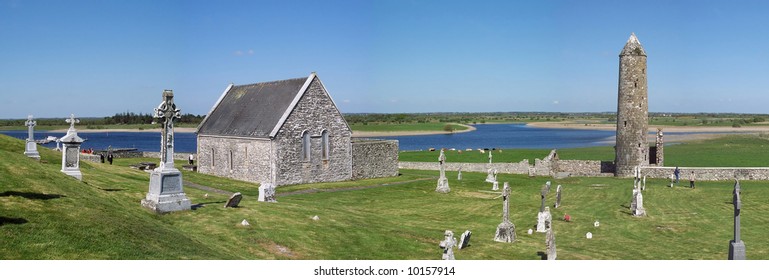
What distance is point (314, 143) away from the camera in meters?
37.2

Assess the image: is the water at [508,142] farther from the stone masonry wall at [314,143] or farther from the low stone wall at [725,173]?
the stone masonry wall at [314,143]

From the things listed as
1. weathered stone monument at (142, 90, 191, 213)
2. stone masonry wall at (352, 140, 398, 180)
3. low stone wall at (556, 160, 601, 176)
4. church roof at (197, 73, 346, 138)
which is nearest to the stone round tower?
low stone wall at (556, 160, 601, 176)

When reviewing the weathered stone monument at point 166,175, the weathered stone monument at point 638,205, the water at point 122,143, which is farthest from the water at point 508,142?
the weathered stone monument at point 166,175

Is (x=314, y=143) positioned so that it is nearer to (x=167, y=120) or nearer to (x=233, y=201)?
(x=233, y=201)

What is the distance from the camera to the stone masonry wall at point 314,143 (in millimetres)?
35531

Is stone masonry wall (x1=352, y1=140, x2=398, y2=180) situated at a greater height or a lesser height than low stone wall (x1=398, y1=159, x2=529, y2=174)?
greater

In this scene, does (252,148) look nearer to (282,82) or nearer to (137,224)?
(282,82)

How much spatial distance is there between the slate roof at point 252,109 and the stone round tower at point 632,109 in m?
24.2

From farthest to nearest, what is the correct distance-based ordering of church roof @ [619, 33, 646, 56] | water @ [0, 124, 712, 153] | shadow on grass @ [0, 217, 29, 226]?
water @ [0, 124, 712, 153], church roof @ [619, 33, 646, 56], shadow on grass @ [0, 217, 29, 226]

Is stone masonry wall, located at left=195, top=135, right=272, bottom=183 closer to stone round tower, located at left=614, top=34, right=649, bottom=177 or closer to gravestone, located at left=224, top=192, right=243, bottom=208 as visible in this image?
gravestone, located at left=224, top=192, right=243, bottom=208

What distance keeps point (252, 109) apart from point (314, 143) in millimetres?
5078

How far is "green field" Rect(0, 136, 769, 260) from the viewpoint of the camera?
12.7 meters

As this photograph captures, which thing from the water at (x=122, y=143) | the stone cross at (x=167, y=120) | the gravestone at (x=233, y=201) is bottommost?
the water at (x=122, y=143)

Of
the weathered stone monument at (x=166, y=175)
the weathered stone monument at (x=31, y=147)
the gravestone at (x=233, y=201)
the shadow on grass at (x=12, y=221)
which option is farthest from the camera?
the weathered stone monument at (x=31, y=147)
